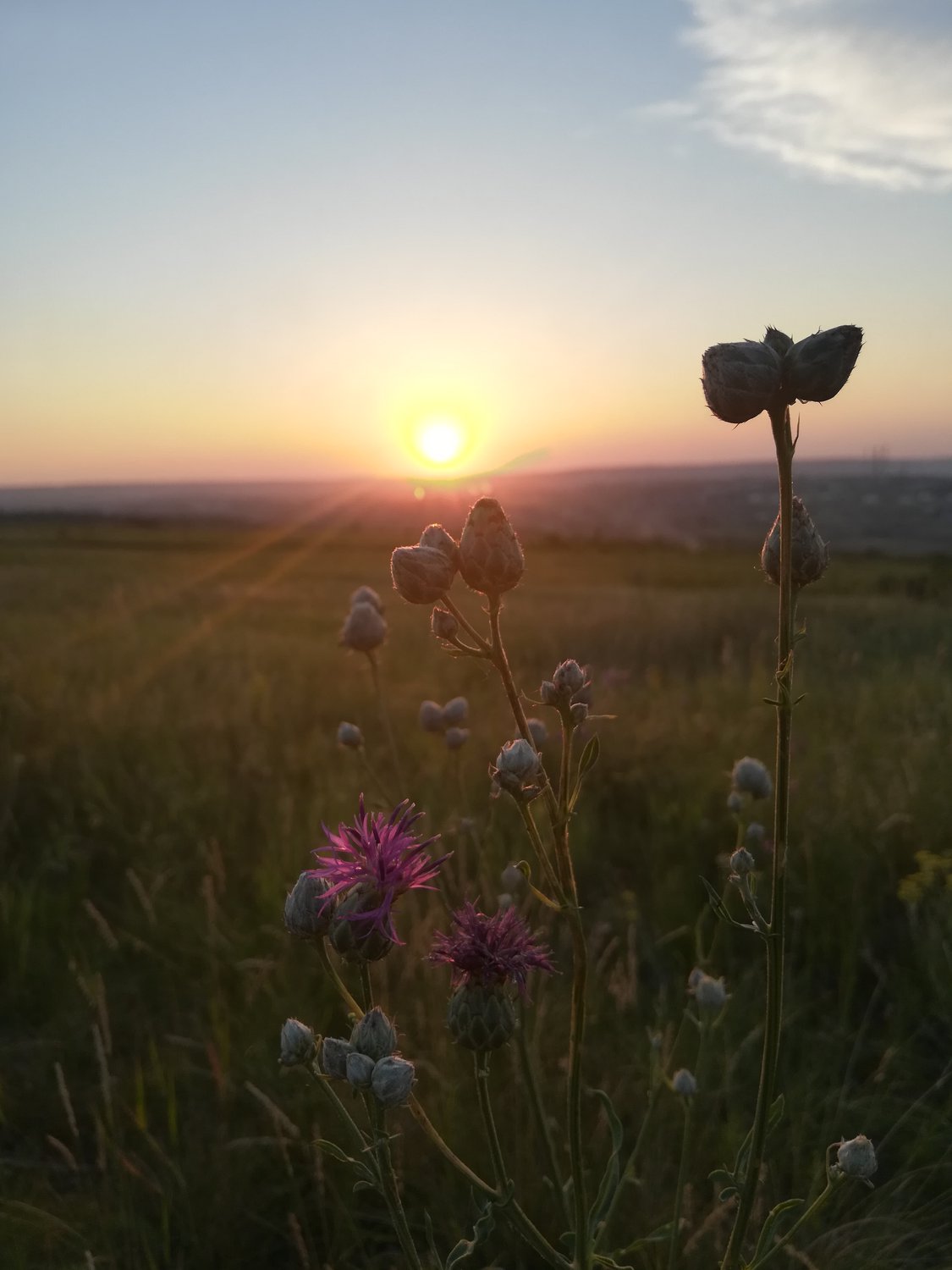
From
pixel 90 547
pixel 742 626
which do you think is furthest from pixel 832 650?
Answer: pixel 90 547

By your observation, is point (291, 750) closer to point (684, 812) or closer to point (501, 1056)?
point (684, 812)

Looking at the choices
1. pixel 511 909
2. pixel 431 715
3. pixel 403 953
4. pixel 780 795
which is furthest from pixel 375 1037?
pixel 403 953

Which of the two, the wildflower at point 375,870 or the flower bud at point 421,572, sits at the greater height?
the flower bud at point 421,572

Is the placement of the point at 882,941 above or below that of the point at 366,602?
below

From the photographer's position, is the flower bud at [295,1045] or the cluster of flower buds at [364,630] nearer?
the flower bud at [295,1045]

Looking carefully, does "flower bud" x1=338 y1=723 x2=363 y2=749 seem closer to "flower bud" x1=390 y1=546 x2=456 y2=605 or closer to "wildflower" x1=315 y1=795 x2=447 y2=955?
"wildflower" x1=315 y1=795 x2=447 y2=955

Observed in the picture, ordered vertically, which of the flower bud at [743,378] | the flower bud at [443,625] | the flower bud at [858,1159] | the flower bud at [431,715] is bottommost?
the flower bud at [858,1159]

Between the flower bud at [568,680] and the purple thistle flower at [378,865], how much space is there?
1.03 feet

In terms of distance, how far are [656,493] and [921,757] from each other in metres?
128

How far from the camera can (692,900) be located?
4.17m

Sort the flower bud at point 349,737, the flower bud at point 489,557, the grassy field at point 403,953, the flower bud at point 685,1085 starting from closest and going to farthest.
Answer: the flower bud at point 489,557 → the flower bud at point 685,1085 → the grassy field at point 403,953 → the flower bud at point 349,737

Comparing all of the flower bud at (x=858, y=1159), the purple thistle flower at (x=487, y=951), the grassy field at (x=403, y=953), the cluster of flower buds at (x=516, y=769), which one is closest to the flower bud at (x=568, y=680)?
the cluster of flower buds at (x=516, y=769)

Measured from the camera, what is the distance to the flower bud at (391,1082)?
140cm

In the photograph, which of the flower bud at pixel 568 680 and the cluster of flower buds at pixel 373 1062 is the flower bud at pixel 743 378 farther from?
the cluster of flower buds at pixel 373 1062
